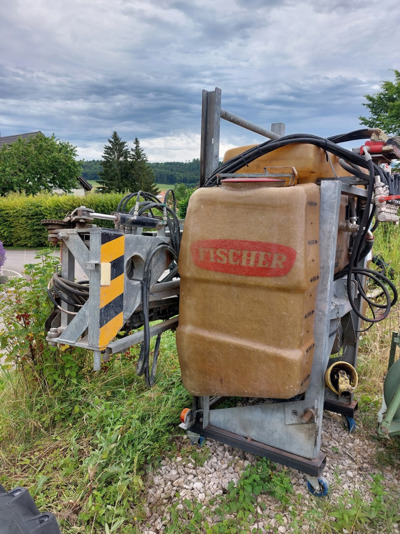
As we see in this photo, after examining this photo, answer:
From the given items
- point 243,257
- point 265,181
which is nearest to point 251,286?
point 243,257

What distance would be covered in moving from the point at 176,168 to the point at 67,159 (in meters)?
33.1

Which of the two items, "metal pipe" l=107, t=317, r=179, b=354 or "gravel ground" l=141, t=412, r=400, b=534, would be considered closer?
"metal pipe" l=107, t=317, r=179, b=354

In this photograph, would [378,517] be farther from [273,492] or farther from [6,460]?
[6,460]

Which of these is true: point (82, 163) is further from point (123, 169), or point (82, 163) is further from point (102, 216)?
point (102, 216)

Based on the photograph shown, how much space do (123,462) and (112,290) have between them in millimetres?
1069

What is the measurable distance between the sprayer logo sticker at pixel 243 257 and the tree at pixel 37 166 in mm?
31028

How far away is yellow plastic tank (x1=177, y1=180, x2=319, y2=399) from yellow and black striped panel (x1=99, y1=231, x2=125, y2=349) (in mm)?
384

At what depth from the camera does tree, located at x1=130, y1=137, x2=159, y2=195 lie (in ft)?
138

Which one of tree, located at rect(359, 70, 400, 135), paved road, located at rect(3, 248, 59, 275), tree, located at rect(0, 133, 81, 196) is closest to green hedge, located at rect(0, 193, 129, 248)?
paved road, located at rect(3, 248, 59, 275)

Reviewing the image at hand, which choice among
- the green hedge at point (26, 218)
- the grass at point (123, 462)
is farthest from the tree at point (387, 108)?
the grass at point (123, 462)

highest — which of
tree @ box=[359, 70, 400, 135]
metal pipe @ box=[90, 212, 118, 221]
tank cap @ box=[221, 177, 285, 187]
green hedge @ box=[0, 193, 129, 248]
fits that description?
tree @ box=[359, 70, 400, 135]

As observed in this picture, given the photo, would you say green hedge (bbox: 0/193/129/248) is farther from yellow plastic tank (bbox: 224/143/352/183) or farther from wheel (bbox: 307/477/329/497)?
wheel (bbox: 307/477/329/497)

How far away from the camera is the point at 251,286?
6.23ft

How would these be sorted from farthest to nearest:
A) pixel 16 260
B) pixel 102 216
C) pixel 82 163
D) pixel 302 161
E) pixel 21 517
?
1. pixel 82 163
2. pixel 16 260
3. pixel 302 161
4. pixel 102 216
5. pixel 21 517
